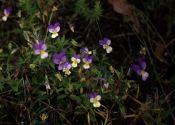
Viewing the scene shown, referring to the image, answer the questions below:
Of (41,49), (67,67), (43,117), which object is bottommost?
(43,117)

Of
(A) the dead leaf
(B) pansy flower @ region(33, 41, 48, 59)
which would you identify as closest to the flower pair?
(B) pansy flower @ region(33, 41, 48, 59)

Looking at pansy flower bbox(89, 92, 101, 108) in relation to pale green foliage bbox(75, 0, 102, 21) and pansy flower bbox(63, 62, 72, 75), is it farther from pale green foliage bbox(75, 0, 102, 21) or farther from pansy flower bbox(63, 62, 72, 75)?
pale green foliage bbox(75, 0, 102, 21)

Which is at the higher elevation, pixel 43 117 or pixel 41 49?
pixel 41 49

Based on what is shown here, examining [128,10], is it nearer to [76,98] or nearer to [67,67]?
[67,67]

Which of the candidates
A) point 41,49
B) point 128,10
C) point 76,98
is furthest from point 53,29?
point 128,10

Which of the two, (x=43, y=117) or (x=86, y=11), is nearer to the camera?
(x=43, y=117)

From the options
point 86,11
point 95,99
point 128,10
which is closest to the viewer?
point 95,99

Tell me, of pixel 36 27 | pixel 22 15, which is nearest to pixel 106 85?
pixel 36 27

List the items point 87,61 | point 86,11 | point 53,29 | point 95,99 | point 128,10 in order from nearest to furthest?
point 95,99
point 87,61
point 53,29
point 86,11
point 128,10

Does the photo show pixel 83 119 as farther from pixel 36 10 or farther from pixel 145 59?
pixel 36 10
